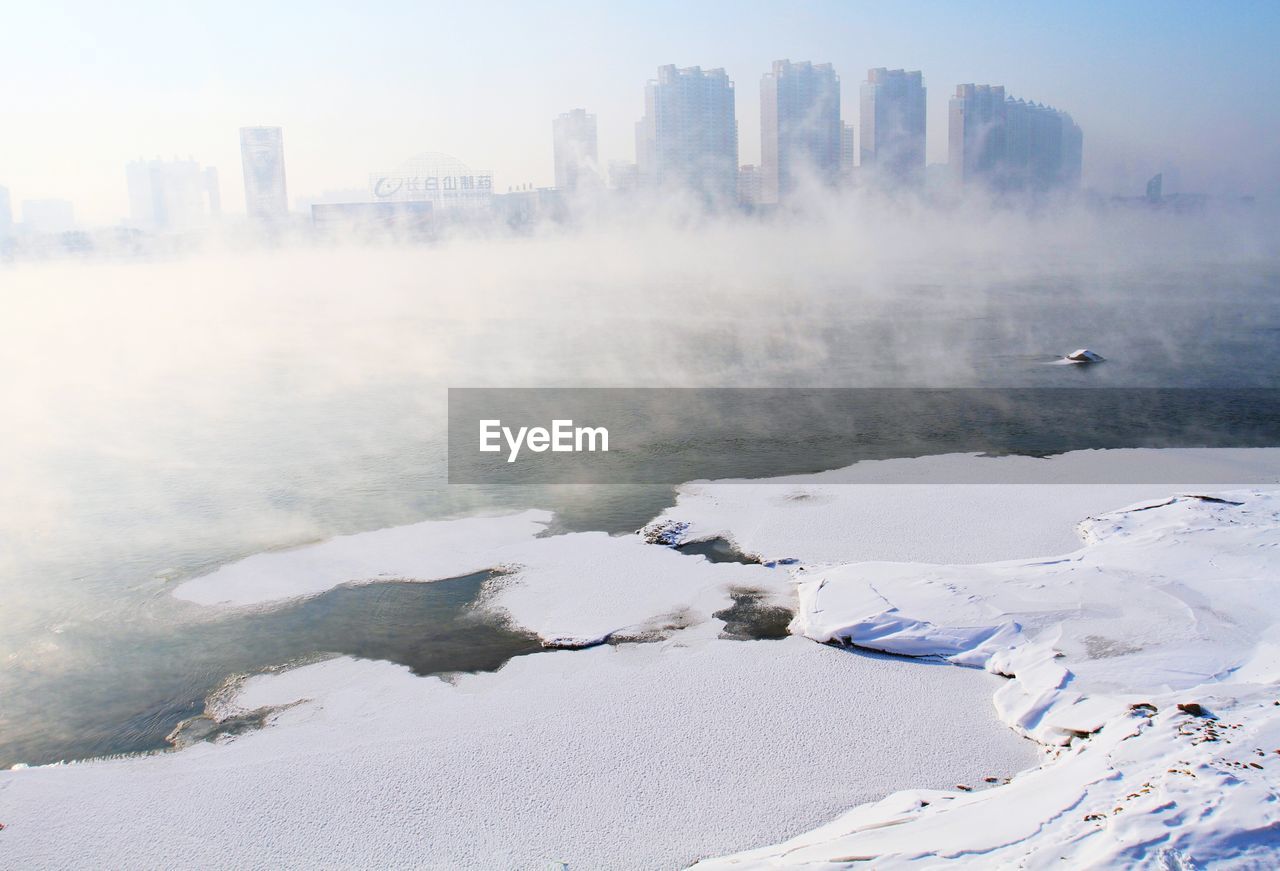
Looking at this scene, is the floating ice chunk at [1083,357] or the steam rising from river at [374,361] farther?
the floating ice chunk at [1083,357]

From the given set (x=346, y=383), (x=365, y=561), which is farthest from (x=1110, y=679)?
(x=346, y=383)

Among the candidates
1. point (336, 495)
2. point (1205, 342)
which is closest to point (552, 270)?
point (1205, 342)

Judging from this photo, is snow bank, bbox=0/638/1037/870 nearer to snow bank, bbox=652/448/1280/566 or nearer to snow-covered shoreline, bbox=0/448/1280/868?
snow-covered shoreline, bbox=0/448/1280/868

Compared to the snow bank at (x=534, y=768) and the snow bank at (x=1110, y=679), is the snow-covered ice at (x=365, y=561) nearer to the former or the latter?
the snow bank at (x=534, y=768)

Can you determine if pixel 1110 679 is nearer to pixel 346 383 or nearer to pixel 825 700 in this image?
pixel 825 700

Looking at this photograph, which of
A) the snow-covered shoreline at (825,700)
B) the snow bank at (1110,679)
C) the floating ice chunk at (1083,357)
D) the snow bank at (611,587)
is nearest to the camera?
the snow bank at (1110,679)

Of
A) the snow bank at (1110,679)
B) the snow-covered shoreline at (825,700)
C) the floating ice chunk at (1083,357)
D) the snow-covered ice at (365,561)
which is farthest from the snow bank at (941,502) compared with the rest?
the floating ice chunk at (1083,357)
